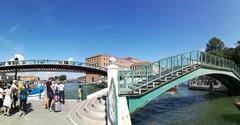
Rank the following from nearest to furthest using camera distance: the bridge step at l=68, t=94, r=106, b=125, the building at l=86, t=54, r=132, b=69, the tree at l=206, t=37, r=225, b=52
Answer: the bridge step at l=68, t=94, r=106, b=125 < the tree at l=206, t=37, r=225, b=52 < the building at l=86, t=54, r=132, b=69

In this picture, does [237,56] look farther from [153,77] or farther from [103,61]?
[103,61]

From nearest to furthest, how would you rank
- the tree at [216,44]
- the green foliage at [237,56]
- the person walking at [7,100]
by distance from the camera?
the person walking at [7,100], the green foliage at [237,56], the tree at [216,44]

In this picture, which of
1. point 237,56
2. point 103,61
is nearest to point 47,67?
point 237,56

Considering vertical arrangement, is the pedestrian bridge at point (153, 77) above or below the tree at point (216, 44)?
below

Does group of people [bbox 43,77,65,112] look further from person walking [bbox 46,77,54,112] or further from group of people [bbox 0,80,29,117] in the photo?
group of people [bbox 0,80,29,117]

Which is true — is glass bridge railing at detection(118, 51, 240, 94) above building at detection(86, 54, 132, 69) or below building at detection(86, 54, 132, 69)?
below

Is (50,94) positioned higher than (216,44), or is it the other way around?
(216,44)

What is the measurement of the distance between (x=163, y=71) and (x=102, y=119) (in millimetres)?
8035

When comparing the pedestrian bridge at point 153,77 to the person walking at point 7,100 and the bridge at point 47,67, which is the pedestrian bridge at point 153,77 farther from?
the bridge at point 47,67

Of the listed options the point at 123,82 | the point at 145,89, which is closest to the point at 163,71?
the point at 145,89

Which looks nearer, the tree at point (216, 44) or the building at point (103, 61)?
the tree at point (216, 44)

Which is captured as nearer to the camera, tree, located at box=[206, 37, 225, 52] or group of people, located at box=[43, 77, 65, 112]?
group of people, located at box=[43, 77, 65, 112]

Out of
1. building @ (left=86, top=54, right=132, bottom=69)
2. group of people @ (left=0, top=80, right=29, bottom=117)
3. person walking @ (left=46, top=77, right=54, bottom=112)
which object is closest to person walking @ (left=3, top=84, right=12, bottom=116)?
group of people @ (left=0, top=80, right=29, bottom=117)

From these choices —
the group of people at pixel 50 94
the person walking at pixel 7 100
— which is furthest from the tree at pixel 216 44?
the person walking at pixel 7 100
